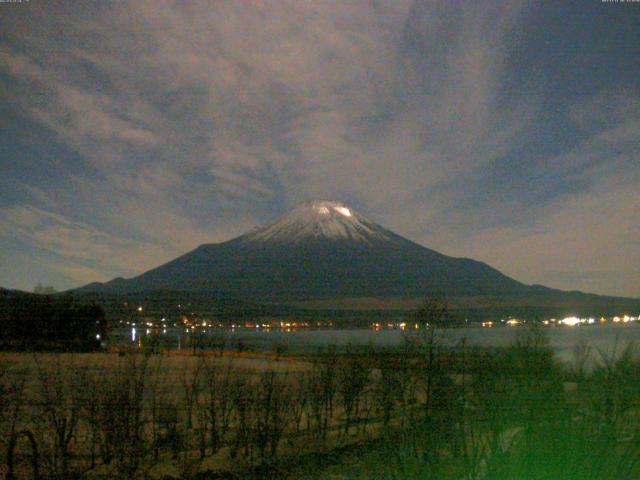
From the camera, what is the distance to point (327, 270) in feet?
407

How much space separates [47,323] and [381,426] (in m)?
29.0

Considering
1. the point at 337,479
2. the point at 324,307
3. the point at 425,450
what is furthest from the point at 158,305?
the point at 425,450

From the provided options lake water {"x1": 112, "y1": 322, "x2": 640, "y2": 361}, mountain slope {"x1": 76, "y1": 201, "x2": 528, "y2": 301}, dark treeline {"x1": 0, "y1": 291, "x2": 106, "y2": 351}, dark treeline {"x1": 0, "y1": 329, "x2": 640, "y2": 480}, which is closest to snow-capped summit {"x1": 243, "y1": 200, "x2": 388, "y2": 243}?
mountain slope {"x1": 76, "y1": 201, "x2": 528, "y2": 301}

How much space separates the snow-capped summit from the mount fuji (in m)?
0.24

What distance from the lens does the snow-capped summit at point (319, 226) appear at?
145500mm

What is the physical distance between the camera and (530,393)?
Answer: 3.91 metres

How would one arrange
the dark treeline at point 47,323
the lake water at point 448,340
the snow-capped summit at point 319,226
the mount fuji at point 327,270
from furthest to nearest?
the snow-capped summit at point 319,226 < the mount fuji at point 327,270 < the dark treeline at point 47,323 < the lake water at point 448,340

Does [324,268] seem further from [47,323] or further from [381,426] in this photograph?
[381,426]

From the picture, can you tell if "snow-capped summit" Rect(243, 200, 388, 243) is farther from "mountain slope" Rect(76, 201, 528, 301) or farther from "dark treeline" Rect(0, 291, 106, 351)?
"dark treeline" Rect(0, 291, 106, 351)

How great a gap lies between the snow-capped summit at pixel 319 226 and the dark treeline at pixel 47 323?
103 meters

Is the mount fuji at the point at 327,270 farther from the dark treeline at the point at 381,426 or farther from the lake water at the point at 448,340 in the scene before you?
the dark treeline at the point at 381,426

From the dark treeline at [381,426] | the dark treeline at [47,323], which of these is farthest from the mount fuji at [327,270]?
the dark treeline at [381,426]

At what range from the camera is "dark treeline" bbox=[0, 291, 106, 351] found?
3394cm

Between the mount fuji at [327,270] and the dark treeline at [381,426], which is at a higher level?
the mount fuji at [327,270]
